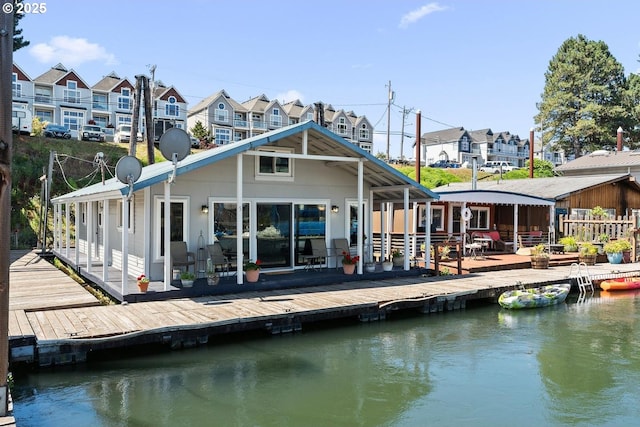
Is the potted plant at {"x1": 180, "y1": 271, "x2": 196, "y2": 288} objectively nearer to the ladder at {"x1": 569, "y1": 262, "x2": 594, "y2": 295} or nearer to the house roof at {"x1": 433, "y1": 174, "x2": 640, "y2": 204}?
the ladder at {"x1": 569, "y1": 262, "x2": 594, "y2": 295}

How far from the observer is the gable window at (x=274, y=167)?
38.6ft

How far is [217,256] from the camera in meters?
10.9

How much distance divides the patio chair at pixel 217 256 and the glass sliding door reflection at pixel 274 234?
105 cm

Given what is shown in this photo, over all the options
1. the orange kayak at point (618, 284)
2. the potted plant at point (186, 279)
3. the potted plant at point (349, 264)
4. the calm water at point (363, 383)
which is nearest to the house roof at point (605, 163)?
the orange kayak at point (618, 284)

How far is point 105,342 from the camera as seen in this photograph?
6.94m

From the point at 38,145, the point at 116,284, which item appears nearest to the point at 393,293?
Answer: the point at 116,284

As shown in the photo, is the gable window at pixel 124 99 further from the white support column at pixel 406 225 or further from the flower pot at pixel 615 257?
the flower pot at pixel 615 257

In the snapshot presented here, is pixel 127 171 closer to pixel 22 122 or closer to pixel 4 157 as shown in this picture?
pixel 4 157

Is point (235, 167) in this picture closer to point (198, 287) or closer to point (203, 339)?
point (198, 287)

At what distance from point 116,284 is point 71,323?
2813 millimetres

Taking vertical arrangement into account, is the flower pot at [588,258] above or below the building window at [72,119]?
below

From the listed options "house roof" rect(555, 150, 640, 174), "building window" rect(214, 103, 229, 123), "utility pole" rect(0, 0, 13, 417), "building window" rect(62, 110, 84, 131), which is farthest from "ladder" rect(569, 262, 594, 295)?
"building window" rect(214, 103, 229, 123)

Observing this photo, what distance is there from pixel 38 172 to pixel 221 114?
29308mm

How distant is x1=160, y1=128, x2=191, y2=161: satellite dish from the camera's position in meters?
9.06
